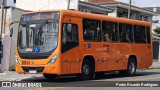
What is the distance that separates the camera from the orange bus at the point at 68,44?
639 inches

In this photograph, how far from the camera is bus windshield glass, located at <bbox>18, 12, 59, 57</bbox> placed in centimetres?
1630

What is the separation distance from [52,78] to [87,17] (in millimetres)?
3431

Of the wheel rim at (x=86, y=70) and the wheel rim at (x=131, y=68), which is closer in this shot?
the wheel rim at (x=86, y=70)

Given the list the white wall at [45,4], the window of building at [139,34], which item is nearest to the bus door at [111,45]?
the window of building at [139,34]

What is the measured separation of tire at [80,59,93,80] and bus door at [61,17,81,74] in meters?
0.47

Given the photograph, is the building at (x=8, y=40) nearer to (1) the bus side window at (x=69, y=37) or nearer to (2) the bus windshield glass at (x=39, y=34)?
(2) the bus windshield glass at (x=39, y=34)

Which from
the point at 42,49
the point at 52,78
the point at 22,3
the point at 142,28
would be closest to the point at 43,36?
the point at 42,49

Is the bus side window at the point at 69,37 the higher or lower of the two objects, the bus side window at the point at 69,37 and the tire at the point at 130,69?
the higher

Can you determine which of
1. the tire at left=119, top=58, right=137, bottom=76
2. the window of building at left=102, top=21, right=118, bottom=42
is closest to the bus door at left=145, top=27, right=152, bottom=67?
the tire at left=119, top=58, right=137, bottom=76

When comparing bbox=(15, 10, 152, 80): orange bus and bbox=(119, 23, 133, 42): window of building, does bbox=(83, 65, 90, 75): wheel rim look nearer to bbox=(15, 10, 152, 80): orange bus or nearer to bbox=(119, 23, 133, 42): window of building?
bbox=(15, 10, 152, 80): orange bus

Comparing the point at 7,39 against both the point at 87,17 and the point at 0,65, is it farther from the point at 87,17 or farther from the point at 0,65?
the point at 87,17

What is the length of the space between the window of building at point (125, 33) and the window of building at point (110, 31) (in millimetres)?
509

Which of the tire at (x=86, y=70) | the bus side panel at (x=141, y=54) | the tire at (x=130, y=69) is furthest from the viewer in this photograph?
the bus side panel at (x=141, y=54)

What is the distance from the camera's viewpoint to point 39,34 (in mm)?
16547
